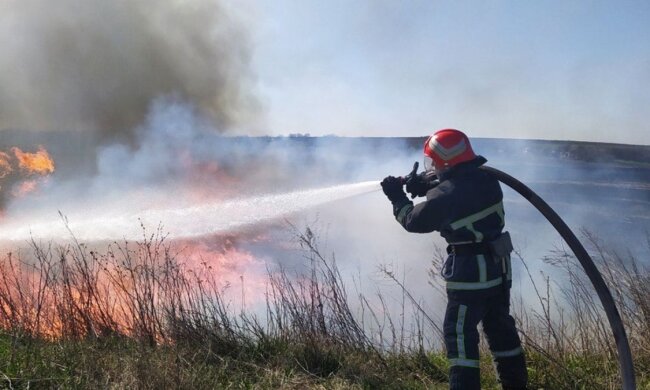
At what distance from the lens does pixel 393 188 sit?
3291 millimetres

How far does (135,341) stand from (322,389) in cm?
163

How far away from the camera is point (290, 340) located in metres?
3.76

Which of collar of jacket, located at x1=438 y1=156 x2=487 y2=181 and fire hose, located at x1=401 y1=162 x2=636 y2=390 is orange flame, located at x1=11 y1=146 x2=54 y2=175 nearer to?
collar of jacket, located at x1=438 y1=156 x2=487 y2=181

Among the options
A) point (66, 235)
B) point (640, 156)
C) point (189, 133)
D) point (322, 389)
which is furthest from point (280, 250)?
point (640, 156)

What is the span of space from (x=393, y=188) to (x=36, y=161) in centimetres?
1509

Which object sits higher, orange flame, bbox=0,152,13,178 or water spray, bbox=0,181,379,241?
orange flame, bbox=0,152,13,178

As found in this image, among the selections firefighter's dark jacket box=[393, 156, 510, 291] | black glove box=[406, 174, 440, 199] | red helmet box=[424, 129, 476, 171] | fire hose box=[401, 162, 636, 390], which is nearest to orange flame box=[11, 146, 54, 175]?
black glove box=[406, 174, 440, 199]

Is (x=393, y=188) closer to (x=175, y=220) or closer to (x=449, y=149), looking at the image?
(x=449, y=149)

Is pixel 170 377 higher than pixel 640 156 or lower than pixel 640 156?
lower

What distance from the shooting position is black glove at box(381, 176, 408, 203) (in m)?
3.27

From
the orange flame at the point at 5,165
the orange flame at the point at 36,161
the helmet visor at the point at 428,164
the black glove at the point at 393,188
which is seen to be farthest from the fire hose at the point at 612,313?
the orange flame at the point at 36,161

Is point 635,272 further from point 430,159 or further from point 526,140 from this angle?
point 526,140

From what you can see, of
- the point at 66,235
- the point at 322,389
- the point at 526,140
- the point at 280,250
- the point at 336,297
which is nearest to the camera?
the point at 322,389

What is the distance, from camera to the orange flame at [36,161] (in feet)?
47.2
